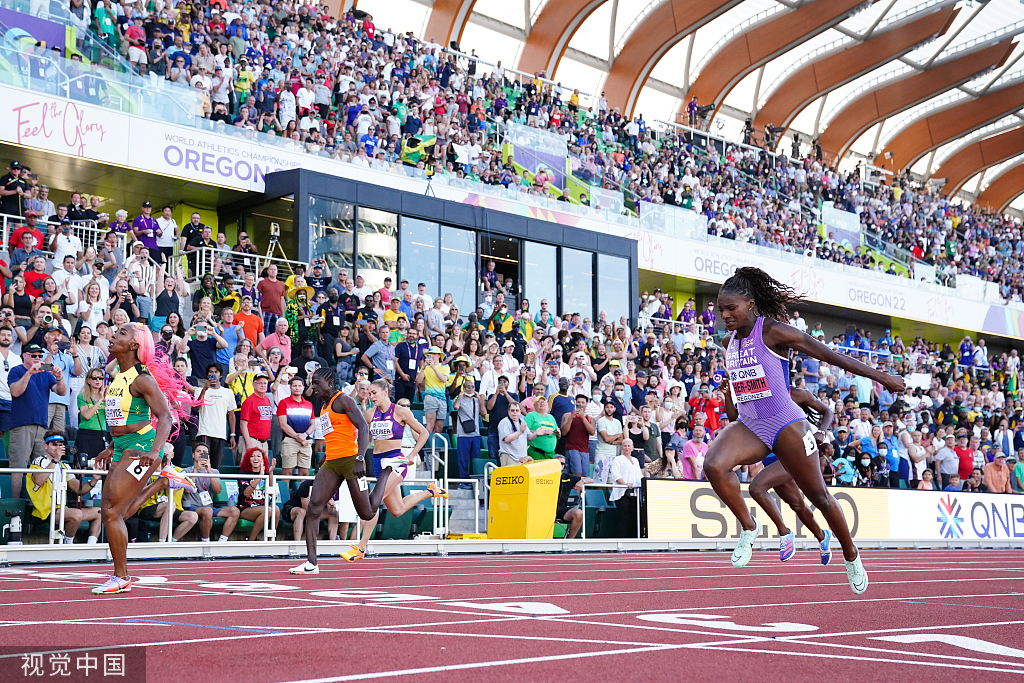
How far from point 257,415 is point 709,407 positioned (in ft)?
31.0

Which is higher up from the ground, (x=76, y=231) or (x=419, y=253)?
(x=419, y=253)

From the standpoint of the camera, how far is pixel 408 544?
14.0m

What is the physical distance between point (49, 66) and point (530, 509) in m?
13.4

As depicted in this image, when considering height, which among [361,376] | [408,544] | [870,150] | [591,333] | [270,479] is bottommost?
[408,544]

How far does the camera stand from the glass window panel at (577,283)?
2847 centimetres

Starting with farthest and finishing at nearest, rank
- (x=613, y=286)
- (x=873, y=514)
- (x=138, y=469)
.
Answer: (x=613, y=286) → (x=873, y=514) → (x=138, y=469)

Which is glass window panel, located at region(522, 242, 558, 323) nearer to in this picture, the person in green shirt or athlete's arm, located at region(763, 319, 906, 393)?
the person in green shirt

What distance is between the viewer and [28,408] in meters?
12.5

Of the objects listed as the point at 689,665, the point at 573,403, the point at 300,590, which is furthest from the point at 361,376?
the point at 689,665

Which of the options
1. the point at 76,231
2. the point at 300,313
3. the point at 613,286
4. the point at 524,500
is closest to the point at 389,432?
the point at 524,500

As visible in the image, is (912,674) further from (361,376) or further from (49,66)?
(49,66)

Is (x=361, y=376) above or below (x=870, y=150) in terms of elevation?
below

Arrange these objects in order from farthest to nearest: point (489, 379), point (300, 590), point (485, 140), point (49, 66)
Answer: point (485, 140) → point (49, 66) → point (489, 379) → point (300, 590)

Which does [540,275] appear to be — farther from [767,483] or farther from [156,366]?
[156,366]
